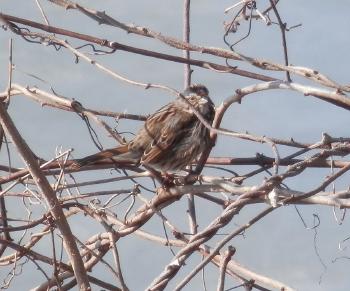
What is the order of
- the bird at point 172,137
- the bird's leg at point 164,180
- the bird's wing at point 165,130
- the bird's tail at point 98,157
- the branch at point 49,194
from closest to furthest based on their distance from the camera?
the branch at point 49,194 → the bird's leg at point 164,180 → the bird's tail at point 98,157 → the bird at point 172,137 → the bird's wing at point 165,130

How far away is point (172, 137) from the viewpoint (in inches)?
165

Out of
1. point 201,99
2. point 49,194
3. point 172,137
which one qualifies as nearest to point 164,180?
point 49,194

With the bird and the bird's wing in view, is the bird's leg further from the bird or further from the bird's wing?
the bird's wing

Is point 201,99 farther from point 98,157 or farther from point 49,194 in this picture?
point 49,194

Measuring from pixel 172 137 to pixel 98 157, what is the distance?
922 millimetres

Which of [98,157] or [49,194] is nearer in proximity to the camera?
[49,194]

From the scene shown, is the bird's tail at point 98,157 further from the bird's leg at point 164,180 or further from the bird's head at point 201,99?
the bird's head at point 201,99

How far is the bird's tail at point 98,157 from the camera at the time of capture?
2928mm

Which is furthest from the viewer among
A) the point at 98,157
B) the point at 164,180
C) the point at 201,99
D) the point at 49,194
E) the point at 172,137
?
the point at 172,137

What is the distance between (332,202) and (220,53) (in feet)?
1.75

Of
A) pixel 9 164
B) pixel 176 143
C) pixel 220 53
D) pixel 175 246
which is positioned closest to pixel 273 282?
pixel 175 246

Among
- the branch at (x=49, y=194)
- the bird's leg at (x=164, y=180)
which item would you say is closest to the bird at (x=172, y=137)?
the bird's leg at (x=164, y=180)

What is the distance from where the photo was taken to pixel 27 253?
9.02 ft

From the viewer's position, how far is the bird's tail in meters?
2.93
